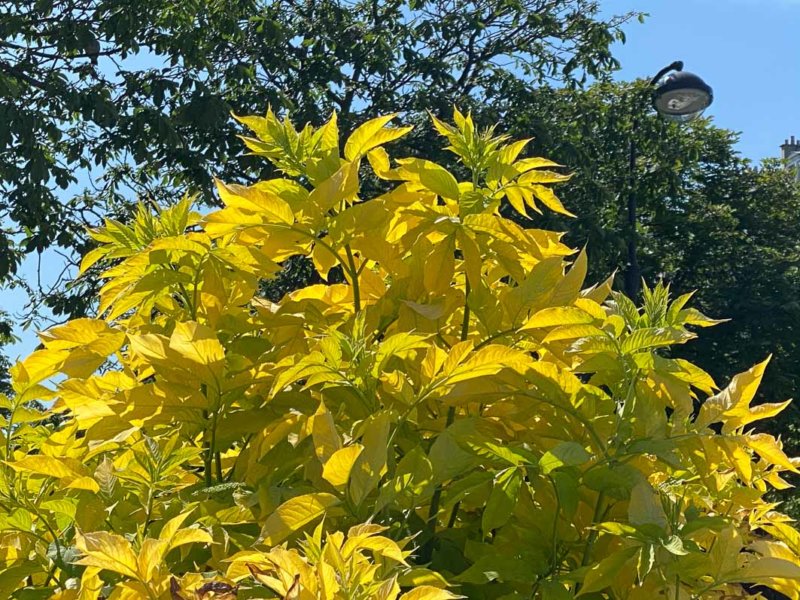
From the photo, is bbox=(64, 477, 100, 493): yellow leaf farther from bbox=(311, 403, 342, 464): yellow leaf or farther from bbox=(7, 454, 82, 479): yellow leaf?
bbox=(311, 403, 342, 464): yellow leaf

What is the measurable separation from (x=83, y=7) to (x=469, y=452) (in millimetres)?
9914

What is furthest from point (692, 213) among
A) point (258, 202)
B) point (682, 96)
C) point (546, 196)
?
point (258, 202)

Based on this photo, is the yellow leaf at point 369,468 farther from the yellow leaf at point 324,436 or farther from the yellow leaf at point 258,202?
the yellow leaf at point 258,202

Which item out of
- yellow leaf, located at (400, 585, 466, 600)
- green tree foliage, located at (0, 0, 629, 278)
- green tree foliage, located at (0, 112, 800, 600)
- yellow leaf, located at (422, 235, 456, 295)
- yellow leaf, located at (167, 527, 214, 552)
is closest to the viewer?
yellow leaf, located at (400, 585, 466, 600)

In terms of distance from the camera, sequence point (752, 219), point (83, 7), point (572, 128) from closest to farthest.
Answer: point (83, 7) → point (572, 128) → point (752, 219)

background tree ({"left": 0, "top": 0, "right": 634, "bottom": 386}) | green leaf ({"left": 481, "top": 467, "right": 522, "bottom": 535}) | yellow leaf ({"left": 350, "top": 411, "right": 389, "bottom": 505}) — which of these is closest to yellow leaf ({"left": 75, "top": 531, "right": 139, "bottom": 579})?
yellow leaf ({"left": 350, "top": 411, "right": 389, "bottom": 505})

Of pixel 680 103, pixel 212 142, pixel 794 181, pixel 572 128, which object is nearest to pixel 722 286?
pixel 794 181

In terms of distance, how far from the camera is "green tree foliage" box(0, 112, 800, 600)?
115 centimetres

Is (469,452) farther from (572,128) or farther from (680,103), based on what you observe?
(572,128)

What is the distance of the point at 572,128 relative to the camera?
13523 mm

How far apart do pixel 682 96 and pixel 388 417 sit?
9773mm

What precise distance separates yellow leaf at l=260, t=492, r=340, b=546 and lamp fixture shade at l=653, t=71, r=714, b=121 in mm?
9755

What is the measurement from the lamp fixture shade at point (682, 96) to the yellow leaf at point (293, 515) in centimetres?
975

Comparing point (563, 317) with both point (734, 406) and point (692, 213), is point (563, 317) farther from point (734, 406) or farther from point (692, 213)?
point (692, 213)
